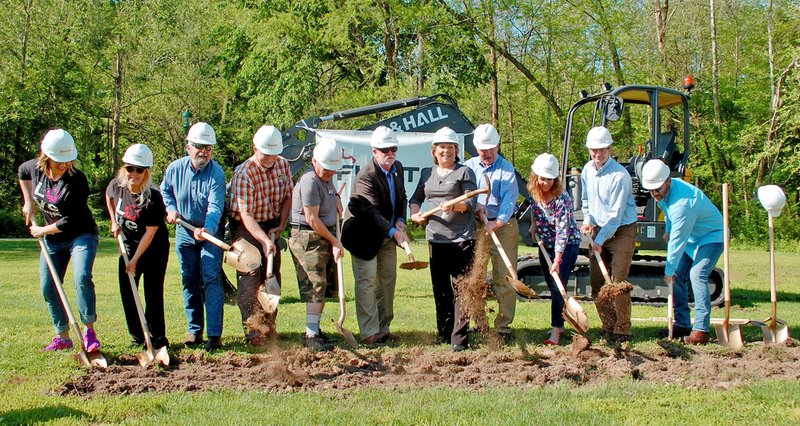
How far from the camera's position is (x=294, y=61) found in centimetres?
2883

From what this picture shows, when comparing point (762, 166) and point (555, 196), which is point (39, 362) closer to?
point (555, 196)

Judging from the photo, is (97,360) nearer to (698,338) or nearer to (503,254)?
(503,254)

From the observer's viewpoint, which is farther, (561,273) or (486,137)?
(561,273)

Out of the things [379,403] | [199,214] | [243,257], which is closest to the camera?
[379,403]

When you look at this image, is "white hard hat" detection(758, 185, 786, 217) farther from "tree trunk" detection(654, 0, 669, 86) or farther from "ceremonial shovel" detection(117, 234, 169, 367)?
"tree trunk" detection(654, 0, 669, 86)

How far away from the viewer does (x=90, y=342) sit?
699cm

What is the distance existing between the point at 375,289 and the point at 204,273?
1.67 m

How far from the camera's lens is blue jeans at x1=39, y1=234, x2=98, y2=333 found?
715 cm

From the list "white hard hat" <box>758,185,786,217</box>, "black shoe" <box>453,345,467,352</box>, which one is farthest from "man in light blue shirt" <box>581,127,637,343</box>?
"black shoe" <box>453,345,467,352</box>

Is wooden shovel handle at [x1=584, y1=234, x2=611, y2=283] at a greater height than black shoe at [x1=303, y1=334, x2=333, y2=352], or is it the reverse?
wooden shovel handle at [x1=584, y1=234, x2=611, y2=283]

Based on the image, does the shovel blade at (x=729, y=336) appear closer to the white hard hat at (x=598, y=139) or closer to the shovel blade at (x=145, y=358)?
the white hard hat at (x=598, y=139)

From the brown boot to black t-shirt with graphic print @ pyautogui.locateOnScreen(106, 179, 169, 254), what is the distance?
17.1 feet

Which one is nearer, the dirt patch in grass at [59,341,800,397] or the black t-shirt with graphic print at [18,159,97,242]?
the dirt patch in grass at [59,341,800,397]

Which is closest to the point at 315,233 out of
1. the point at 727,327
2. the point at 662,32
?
the point at 727,327
